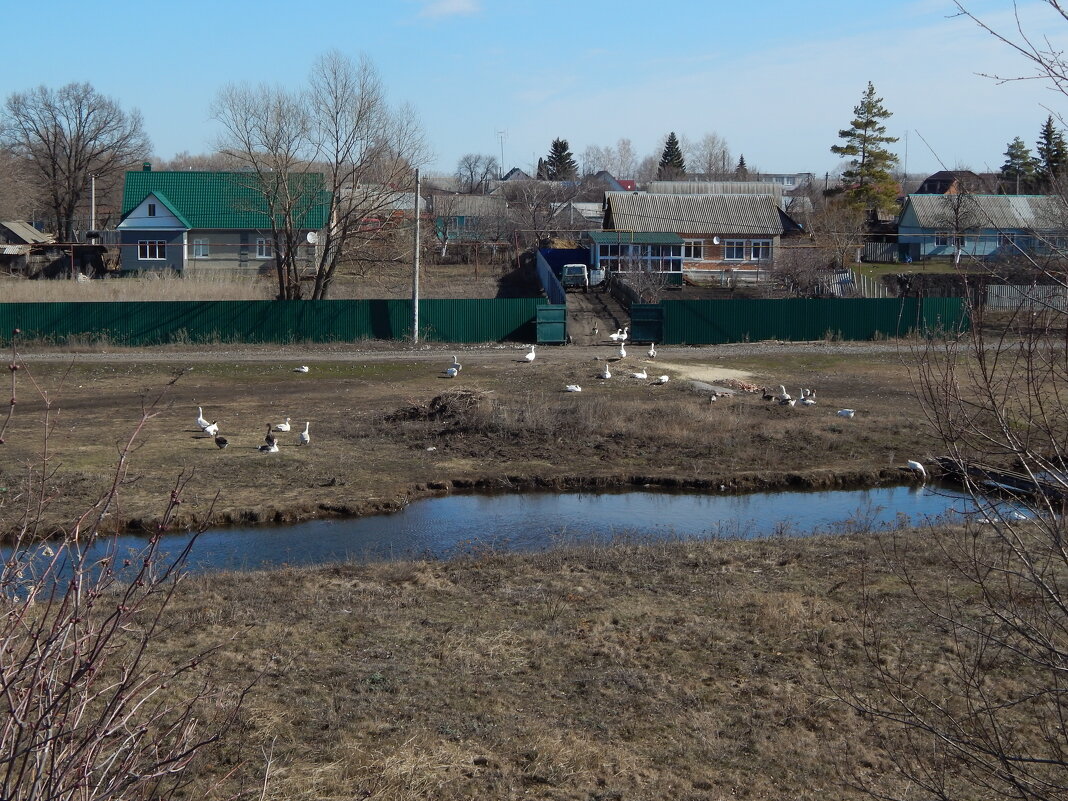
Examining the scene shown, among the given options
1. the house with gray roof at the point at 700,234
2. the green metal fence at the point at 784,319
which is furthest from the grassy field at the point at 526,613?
the house with gray roof at the point at 700,234

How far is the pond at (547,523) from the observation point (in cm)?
1467

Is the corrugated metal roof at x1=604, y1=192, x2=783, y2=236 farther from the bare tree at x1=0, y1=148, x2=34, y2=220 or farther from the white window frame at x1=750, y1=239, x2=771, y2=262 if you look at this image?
the bare tree at x1=0, y1=148, x2=34, y2=220

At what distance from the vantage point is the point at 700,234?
57.7m

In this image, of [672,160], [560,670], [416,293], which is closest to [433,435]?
[560,670]

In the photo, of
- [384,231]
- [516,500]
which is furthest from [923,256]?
[516,500]

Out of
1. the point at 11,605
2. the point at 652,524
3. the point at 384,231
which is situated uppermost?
the point at 384,231

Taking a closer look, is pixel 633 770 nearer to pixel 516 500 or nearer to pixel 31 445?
pixel 516 500

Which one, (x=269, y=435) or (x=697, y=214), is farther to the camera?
(x=697, y=214)

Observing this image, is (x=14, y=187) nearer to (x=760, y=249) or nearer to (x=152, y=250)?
(x=152, y=250)

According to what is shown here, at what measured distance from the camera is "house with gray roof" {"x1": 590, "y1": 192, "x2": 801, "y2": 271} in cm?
5688

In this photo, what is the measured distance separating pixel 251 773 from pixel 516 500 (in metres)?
11.0

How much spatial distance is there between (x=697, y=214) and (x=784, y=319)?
69.9 ft

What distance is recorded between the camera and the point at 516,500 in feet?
59.1

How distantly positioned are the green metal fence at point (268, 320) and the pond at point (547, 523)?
2095 centimetres
